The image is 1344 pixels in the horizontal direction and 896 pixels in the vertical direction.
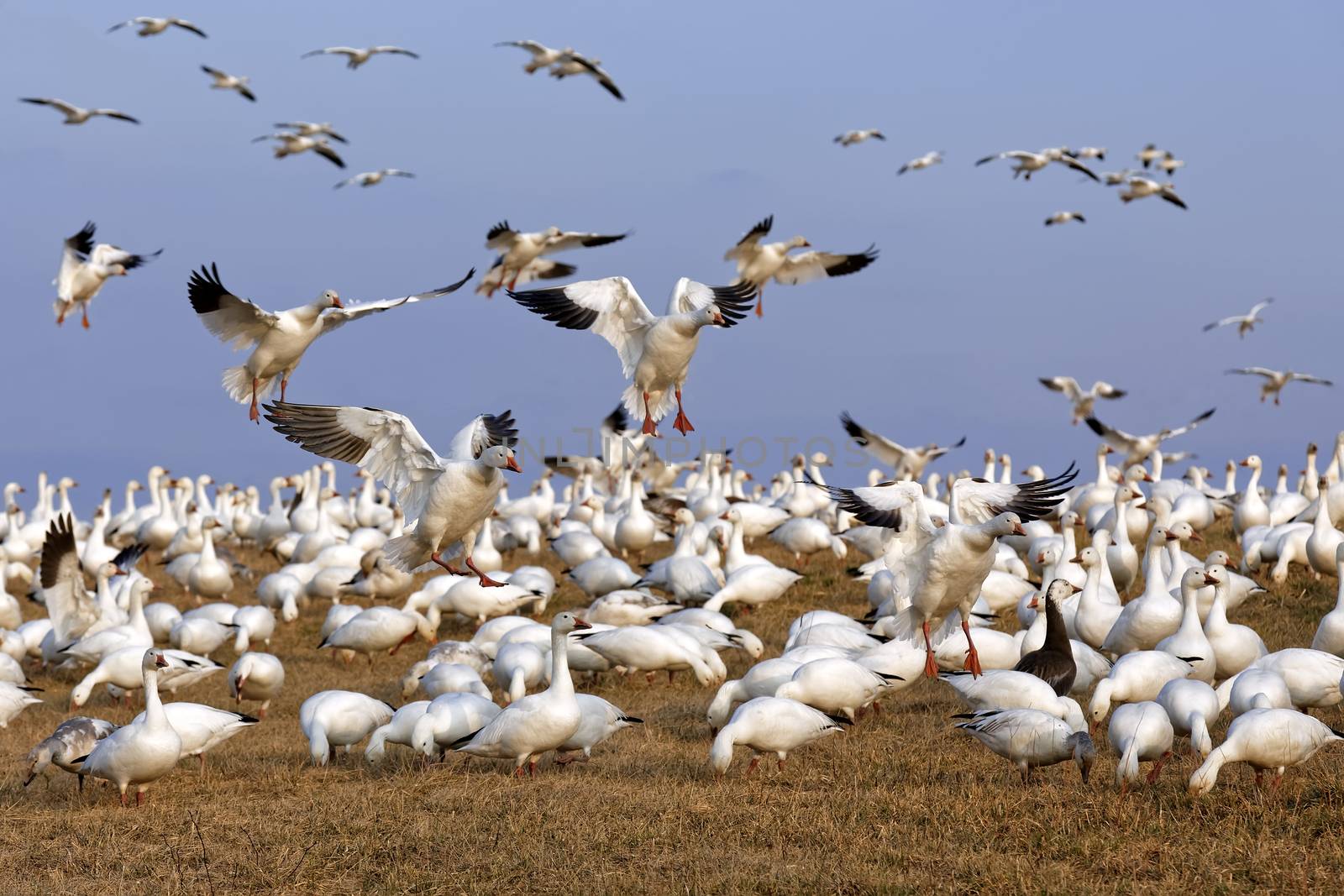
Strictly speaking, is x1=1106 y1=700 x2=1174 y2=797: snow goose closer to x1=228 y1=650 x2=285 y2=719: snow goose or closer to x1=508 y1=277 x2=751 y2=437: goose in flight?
x1=508 y1=277 x2=751 y2=437: goose in flight

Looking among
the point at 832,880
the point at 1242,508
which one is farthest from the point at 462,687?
the point at 1242,508

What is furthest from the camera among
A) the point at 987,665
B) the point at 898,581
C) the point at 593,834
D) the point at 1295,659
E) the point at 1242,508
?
the point at 1242,508

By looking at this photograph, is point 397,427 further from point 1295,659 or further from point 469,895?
point 1295,659


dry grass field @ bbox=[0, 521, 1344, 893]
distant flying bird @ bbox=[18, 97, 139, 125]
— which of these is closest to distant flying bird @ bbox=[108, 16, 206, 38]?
distant flying bird @ bbox=[18, 97, 139, 125]

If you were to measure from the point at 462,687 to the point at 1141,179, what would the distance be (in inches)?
635

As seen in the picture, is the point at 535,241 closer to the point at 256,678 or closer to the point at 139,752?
the point at 256,678

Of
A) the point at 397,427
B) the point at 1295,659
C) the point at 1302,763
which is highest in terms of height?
the point at 397,427

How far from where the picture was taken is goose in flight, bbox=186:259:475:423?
1098cm

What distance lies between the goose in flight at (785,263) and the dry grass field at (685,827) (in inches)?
262

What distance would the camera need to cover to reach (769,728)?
8.56m

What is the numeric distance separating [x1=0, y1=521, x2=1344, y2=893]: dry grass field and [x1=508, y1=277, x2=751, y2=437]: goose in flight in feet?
12.7

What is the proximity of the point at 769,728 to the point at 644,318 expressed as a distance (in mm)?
5272

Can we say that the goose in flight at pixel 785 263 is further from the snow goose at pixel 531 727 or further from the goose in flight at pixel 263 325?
the snow goose at pixel 531 727

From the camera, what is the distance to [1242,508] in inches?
744
